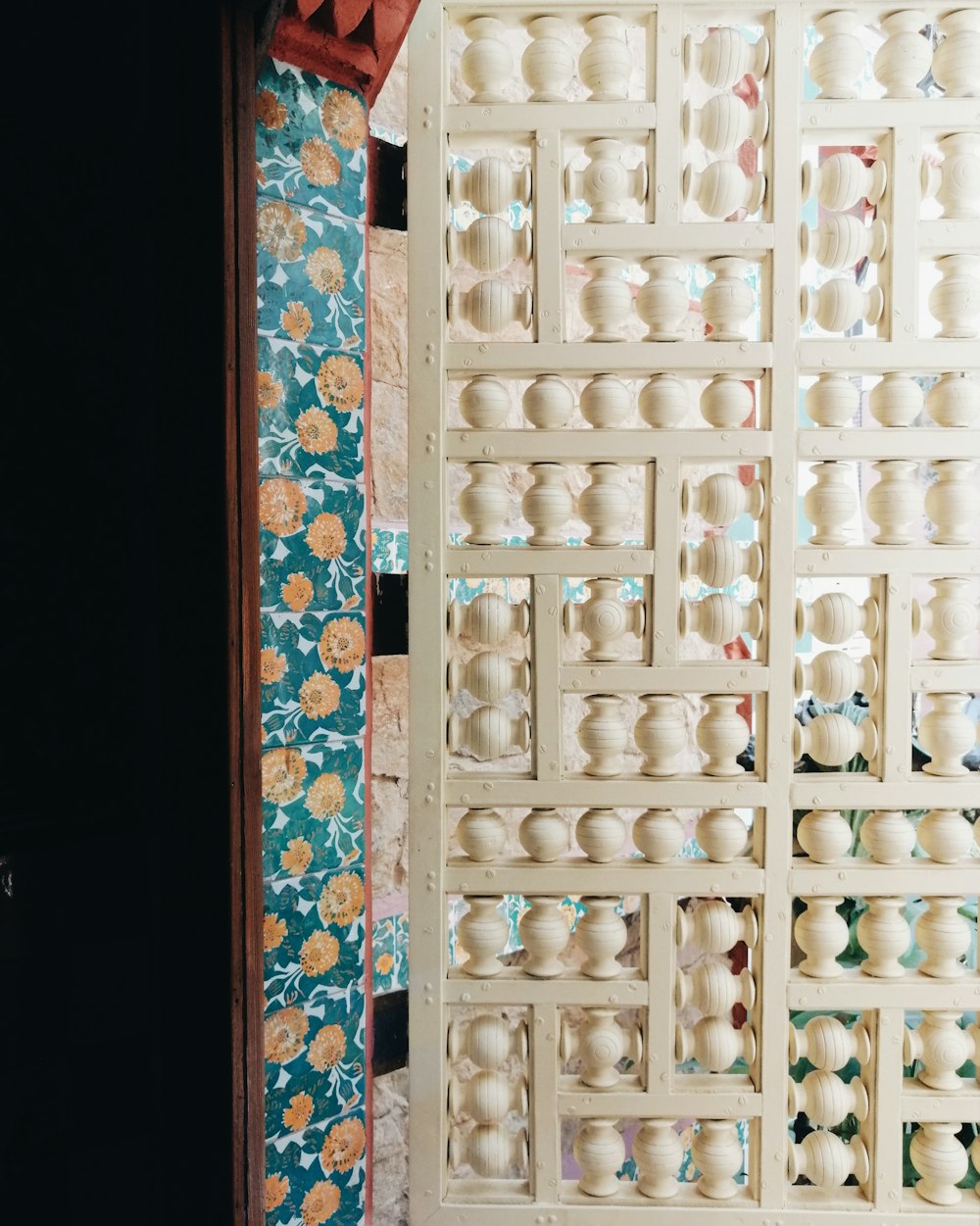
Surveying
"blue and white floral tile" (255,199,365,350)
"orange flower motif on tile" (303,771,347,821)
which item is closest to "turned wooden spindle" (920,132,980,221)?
"blue and white floral tile" (255,199,365,350)

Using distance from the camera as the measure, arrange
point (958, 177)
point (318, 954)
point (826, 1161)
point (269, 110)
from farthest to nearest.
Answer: point (826, 1161)
point (958, 177)
point (318, 954)
point (269, 110)

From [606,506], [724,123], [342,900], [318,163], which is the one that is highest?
[724,123]

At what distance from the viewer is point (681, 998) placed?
175cm

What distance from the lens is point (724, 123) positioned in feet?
5.34

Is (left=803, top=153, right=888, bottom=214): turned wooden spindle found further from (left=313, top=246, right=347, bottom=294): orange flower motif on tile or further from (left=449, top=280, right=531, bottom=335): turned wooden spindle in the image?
(left=313, top=246, right=347, bottom=294): orange flower motif on tile

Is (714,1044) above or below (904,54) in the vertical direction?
below

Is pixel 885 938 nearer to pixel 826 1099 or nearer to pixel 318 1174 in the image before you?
pixel 826 1099

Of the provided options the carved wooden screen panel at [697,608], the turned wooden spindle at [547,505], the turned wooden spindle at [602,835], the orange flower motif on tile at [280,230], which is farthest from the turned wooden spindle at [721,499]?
the orange flower motif on tile at [280,230]

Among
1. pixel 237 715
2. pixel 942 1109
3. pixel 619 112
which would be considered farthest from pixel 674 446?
pixel 942 1109

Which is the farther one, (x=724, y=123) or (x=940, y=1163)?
(x=940, y=1163)

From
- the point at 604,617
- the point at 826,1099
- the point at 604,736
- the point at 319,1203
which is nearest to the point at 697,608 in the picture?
the point at 604,617

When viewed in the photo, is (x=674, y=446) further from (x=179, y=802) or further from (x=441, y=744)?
(x=179, y=802)

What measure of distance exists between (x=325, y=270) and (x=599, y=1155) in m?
1.69

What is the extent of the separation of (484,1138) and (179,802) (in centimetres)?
97
